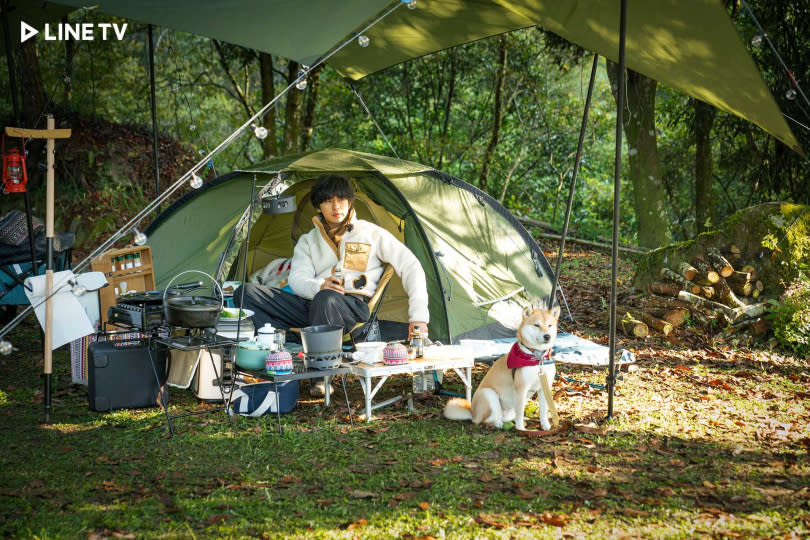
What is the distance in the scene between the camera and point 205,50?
13.3m

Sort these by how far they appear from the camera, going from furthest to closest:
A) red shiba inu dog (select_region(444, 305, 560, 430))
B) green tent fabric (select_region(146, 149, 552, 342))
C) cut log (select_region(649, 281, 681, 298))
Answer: cut log (select_region(649, 281, 681, 298))
green tent fabric (select_region(146, 149, 552, 342))
red shiba inu dog (select_region(444, 305, 560, 430))

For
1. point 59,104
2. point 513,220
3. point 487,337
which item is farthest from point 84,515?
point 59,104

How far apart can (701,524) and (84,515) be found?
2198 mm

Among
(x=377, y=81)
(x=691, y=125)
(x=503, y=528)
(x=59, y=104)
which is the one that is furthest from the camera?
(x=377, y=81)

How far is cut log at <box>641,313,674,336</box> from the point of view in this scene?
5.55 metres

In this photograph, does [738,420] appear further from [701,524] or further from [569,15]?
[569,15]

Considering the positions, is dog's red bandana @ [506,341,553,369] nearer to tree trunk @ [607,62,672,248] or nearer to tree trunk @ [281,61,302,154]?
tree trunk @ [607,62,672,248]

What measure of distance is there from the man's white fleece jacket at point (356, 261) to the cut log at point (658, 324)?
7.43ft

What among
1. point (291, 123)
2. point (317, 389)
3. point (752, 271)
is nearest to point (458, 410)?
point (317, 389)

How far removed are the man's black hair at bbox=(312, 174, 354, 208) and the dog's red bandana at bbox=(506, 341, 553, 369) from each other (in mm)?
1592

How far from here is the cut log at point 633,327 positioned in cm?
559

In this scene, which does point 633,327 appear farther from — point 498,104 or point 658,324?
point 498,104

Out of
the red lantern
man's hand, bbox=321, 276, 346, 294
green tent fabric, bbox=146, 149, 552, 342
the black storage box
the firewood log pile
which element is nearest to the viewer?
the black storage box

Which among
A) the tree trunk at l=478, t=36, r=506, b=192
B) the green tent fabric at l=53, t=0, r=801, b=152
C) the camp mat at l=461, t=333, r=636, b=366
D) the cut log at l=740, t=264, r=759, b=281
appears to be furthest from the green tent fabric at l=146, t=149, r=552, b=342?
the tree trunk at l=478, t=36, r=506, b=192
